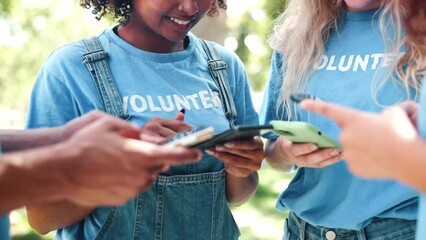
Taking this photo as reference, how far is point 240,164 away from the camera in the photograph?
2355 millimetres

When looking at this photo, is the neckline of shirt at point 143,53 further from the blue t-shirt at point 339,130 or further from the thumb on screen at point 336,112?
the thumb on screen at point 336,112

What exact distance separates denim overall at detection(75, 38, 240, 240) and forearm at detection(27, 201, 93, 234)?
0.19 feet

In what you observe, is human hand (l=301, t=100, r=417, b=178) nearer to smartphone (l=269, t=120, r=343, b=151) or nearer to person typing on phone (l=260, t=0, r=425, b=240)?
smartphone (l=269, t=120, r=343, b=151)

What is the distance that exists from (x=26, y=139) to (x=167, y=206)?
565 mm

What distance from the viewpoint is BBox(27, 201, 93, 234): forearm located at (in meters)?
2.22

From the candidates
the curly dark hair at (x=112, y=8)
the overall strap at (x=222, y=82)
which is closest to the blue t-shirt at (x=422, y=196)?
the overall strap at (x=222, y=82)

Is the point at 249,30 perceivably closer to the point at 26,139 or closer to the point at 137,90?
the point at 137,90

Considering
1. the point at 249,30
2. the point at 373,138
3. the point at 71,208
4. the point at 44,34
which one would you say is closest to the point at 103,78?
the point at 71,208

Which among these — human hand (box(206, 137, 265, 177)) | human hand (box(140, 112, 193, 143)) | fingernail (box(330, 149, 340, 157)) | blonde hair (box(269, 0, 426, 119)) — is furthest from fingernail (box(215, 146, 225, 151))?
blonde hair (box(269, 0, 426, 119))

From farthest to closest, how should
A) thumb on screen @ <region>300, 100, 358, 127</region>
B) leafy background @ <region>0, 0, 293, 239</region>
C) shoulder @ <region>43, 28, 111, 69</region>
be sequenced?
leafy background @ <region>0, 0, 293, 239</region>, shoulder @ <region>43, 28, 111, 69</region>, thumb on screen @ <region>300, 100, 358, 127</region>

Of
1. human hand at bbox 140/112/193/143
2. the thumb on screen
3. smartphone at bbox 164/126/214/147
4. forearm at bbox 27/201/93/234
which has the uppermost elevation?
the thumb on screen

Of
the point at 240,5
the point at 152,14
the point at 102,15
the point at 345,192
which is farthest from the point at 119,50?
the point at 240,5

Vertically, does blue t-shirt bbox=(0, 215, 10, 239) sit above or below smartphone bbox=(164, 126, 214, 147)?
below

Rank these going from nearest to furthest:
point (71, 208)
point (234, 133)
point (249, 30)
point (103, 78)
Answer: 1. point (234, 133)
2. point (71, 208)
3. point (103, 78)
4. point (249, 30)
